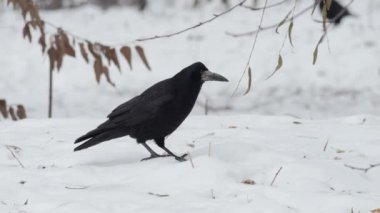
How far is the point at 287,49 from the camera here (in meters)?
13.7

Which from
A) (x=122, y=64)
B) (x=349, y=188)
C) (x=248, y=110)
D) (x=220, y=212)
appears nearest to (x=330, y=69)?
(x=248, y=110)

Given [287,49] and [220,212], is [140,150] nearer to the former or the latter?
[220,212]

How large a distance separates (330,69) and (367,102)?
1.62 metres

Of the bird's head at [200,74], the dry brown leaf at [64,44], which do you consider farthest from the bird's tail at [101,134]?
the dry brown leaf at [64,44]

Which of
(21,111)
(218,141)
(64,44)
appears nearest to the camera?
(218,141)

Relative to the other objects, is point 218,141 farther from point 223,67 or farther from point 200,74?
point 223,67

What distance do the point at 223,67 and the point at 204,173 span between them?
27.8 ft

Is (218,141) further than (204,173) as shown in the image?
Yes

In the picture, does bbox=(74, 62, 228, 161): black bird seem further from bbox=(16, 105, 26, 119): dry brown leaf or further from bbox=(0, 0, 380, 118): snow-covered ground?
bbox=(0, 0, 380, 118): snow-covered ground

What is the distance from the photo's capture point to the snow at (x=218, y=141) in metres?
4.21

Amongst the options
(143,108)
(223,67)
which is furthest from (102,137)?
(223,67)

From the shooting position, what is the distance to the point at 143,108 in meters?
5.45

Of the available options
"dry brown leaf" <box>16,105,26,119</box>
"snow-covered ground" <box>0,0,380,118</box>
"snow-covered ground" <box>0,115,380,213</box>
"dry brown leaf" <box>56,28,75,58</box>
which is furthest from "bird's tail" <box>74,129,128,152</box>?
"snow-covered ground" <box>0,0,380,118</box>

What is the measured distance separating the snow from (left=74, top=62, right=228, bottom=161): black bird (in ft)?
0.63
